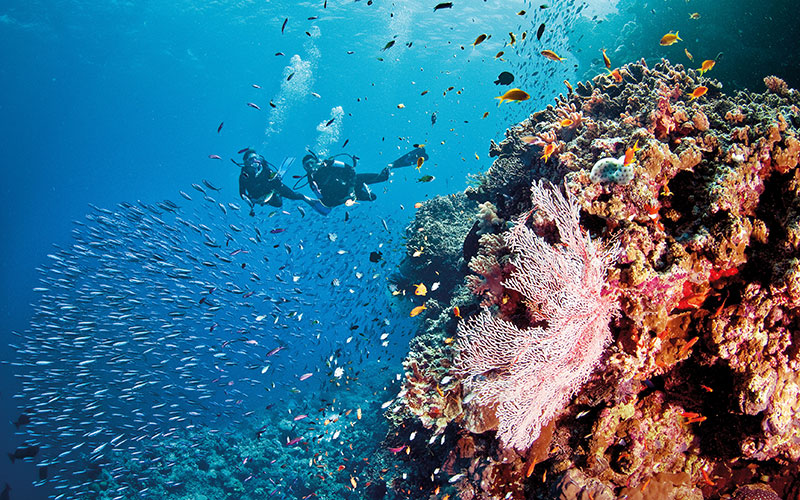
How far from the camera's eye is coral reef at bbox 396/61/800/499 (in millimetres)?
2654

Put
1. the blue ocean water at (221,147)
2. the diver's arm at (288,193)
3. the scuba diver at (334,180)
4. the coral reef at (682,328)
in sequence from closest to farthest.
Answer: the coral reef at (682,328), the blue ocean water at (221,147), the scuba diver at (334,180), the diver's arm at (288,193)

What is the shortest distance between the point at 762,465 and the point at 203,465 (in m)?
19.1

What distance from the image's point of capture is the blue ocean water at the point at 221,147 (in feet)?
36.0

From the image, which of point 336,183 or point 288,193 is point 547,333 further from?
point 288,193

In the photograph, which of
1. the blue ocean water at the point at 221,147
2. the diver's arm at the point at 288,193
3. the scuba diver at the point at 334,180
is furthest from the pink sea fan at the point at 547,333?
the diver's arm at the point at 288,193

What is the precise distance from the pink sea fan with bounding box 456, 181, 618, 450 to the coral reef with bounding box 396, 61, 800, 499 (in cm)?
8

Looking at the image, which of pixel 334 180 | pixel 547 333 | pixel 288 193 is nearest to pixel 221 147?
pixel 288 193

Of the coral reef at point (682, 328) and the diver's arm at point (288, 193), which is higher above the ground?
the coral reef at point (682, 328)

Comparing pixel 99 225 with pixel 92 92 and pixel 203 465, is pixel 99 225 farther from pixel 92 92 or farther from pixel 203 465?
pixel 92 92

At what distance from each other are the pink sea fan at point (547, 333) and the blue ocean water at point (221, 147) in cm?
656

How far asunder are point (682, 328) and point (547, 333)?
4.21ft

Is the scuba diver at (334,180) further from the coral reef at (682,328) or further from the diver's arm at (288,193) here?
the coral reef at (682,328)

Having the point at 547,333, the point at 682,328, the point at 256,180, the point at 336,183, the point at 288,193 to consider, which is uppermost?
the point at 547,333

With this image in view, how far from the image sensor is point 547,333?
270 centimetres
